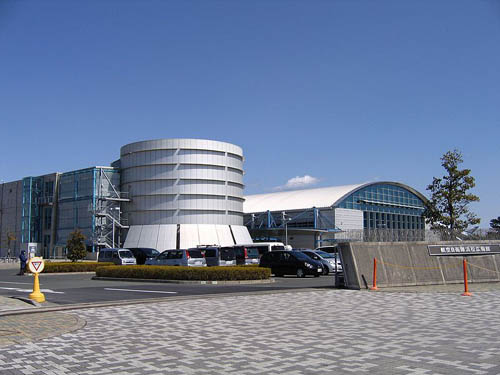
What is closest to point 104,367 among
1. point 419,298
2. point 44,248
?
point 419,298

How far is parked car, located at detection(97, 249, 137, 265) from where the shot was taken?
3692 centimetres

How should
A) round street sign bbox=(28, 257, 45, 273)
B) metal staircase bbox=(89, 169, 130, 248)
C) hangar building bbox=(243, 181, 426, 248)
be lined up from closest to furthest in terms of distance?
1. round street sign bbox=(28, 257, 45, 273)
2. metal staircase bbox=(89, 169, 130, 248)
3. hangar building bbox=(243, 181, 426, 248)

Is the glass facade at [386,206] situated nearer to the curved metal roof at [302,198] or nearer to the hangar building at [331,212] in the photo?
the hangar building at [331,212]

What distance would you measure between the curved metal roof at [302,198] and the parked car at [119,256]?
36538 mm

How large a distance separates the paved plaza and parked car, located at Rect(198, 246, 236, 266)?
58.9 ft

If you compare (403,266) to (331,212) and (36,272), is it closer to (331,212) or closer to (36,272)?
(36,272)

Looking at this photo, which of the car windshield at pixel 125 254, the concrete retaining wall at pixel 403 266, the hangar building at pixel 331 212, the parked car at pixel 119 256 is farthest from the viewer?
the hangar building at pixel 331 212

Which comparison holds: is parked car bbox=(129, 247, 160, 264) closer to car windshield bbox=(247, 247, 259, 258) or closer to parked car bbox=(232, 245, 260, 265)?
car windshield bbox=(247, 247, 259, 258)

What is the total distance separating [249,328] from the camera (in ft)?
32.3

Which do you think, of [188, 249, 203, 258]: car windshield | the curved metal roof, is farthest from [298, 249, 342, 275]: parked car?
the curved metal roof

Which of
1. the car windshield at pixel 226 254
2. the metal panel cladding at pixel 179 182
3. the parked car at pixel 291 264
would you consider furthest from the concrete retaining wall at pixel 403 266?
the metal panel cladding at pixel 179 182

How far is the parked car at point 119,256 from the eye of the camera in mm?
36922

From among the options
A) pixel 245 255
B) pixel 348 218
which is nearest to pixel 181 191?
pixel 348 218

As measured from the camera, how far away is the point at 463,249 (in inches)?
801
